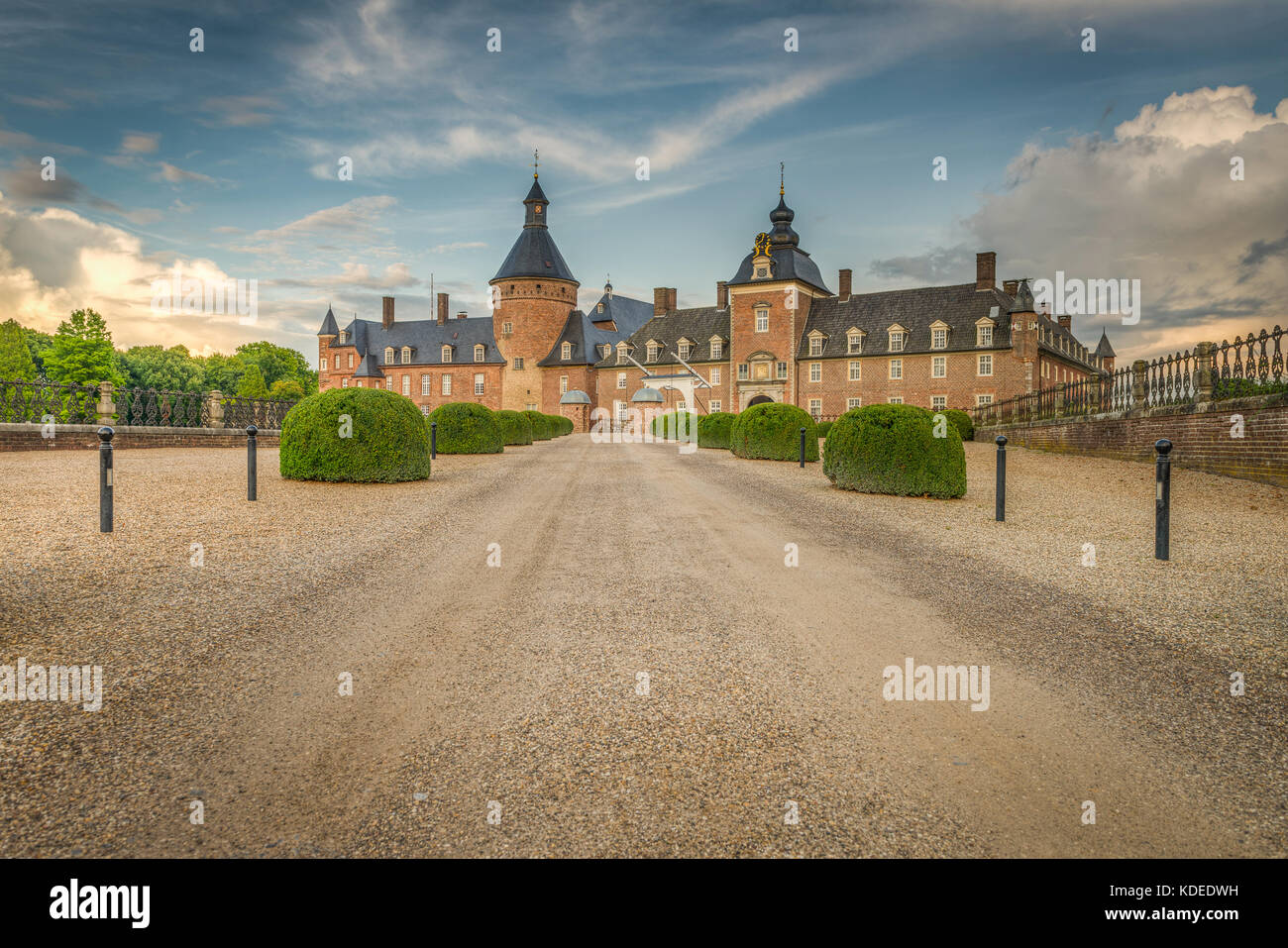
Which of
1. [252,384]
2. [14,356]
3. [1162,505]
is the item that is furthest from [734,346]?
[252,384]

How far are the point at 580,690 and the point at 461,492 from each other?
9299mm

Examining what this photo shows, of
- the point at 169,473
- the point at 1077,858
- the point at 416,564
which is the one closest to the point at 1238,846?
the point at 1077,858

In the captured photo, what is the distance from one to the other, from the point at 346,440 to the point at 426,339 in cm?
7174

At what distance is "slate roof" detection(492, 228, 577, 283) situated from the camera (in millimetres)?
69625

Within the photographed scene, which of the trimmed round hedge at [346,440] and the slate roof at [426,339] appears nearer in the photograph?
the trimmed round hedge at [346,440]

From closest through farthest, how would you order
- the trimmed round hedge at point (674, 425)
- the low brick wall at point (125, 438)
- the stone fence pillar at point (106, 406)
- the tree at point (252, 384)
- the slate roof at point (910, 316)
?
the low brick wall at point (125, 438), the stone fence pillar at point (106, 406), the trimmed round hedge at point (674, 425), the slate roof at point (910, 316), the tree at point (252, 384)

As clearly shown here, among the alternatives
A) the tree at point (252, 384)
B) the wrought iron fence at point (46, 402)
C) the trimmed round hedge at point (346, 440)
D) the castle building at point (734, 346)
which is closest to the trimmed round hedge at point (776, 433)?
the trimmed round hedge at point (346, 440)

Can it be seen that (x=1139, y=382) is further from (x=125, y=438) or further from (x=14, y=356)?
(x=14, y=356)

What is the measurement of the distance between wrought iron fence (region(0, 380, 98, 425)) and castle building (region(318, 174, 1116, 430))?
32360mm

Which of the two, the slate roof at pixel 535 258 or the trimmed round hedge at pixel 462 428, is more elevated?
the slate roof at pixel 535 258

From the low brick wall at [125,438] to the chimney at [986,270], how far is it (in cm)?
4740

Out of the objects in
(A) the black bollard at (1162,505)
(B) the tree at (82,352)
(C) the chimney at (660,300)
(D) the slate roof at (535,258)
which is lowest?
(A) the black bollard at (1162,505)

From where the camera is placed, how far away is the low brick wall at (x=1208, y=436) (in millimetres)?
11688

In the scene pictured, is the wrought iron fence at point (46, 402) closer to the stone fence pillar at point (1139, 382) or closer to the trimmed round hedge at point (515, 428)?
the trimmed round hedge at point (515, 428)
